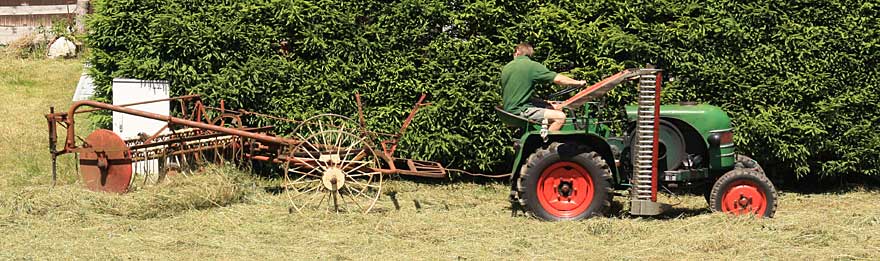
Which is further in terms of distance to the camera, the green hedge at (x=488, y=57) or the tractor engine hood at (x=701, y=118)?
the green hedge at (x=488, y=57)

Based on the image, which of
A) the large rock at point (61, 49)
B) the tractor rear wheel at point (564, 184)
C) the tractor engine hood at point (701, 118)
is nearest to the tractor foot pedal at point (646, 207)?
the tractor rear wheel at point (564, 184)

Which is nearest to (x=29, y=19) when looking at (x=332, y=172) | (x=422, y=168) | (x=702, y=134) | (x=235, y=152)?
(x=235, y=152)

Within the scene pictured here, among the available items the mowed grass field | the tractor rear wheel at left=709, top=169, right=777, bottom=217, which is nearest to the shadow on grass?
the mowed grass field

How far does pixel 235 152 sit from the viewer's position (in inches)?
376

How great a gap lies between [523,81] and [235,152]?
2867 millimetres

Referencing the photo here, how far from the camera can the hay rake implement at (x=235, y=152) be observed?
8523 mm

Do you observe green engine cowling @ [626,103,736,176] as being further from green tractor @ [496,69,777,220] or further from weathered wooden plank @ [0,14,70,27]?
weathered wooden plank @ [0,14,70,27]

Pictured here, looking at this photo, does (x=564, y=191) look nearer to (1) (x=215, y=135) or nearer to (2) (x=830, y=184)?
(1) (x=215, y=135)

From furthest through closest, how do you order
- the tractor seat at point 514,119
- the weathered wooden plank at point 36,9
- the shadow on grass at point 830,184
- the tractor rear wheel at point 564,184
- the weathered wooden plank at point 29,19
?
the weathered wooden plank at point 36,9, the weathered wooden plank at point 29,19, the shadow on grass at point 830,184, the tractor seat at point 514,119, the tractor rear wheel at point 564,184

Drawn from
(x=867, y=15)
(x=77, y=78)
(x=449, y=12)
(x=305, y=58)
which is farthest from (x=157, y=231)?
(x=77, y=78)

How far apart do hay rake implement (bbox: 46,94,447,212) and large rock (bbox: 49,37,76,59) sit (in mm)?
9115

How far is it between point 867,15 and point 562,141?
138 inches

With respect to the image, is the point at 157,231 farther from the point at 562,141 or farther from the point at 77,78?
the point at 77,78

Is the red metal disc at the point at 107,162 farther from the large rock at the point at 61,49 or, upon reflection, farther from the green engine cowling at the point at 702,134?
the large rock at the point at 61,49
